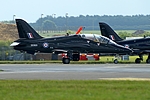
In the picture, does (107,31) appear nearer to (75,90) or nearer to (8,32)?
(75,90)

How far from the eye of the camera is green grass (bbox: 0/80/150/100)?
20.1 m

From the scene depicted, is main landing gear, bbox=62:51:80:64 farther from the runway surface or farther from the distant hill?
the distant hill

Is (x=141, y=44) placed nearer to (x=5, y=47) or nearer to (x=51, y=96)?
(x=5, y=47)

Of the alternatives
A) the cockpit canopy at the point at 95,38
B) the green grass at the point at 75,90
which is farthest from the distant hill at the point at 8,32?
the green grass at the point at 75,90

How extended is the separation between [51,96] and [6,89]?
3.03m

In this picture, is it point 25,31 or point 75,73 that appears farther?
point 25,31

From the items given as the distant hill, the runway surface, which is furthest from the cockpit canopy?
the distant hill

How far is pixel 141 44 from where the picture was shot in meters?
55.7

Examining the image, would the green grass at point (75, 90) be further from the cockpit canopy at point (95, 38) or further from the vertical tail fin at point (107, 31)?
the vertical tail fin at point (107, 31)

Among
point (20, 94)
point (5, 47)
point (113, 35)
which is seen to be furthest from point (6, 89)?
point (5, 47)

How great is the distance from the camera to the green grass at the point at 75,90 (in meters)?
20.1

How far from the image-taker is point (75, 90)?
22.3 meters

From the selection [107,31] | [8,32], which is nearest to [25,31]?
[107,31]

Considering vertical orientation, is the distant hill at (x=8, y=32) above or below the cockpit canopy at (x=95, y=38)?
above
